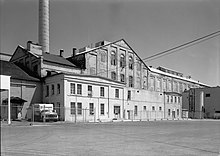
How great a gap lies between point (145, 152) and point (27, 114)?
1232 inches

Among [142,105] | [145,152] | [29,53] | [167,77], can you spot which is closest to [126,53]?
[142,105]

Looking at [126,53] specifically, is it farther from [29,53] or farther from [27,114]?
[27,114]

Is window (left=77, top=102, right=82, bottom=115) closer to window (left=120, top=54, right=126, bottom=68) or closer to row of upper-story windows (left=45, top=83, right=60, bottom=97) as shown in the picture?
row of upper-story windows (left=45, top=83, right=60, bottom=97)

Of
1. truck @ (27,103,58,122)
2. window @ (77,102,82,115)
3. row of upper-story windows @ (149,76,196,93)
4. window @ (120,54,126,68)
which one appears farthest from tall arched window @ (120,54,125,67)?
truck @ (27,103,58,122)

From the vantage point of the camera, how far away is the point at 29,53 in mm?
46188

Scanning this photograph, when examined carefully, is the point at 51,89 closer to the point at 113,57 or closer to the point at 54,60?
the point at 54,60

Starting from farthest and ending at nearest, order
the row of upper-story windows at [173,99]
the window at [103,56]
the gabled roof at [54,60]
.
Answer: the row of upper-story windows at [173,99] → the window at [103,56] → the gabled roof at [54,60]

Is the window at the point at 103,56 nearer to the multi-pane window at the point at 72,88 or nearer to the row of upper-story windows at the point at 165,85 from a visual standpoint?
the multi-pane window at the point at 72,88

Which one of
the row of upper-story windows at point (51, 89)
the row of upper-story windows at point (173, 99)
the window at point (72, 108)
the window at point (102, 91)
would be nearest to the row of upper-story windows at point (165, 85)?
the row of upper-story windows at point (173, 99)

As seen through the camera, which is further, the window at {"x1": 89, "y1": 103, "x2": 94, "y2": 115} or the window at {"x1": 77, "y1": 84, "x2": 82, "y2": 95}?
the window at {"x1": 89, "y1": 103, "x2": 94, "y2": 115}

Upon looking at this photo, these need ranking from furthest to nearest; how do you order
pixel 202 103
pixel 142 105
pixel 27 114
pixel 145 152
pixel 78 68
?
pixel 202 103 → pixel 142 105 → pixel 78 68 → pixel 27 114 → pixel 145 152

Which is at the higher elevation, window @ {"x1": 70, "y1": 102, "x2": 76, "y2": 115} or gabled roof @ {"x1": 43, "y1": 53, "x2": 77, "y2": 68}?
gabled roof @ {"x1": 43, "y1": 53, "x2": 77, "y2": 68}

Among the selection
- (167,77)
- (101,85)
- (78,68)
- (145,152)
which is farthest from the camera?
(167,77)

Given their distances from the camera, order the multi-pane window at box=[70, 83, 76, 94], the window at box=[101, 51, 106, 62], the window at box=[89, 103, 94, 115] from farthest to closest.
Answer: the window at box=[101, 51, 106, 62]
the window at box=[89, 103, 94, 115]
the multi-pane window at box=[70, 83, 76, 94]
